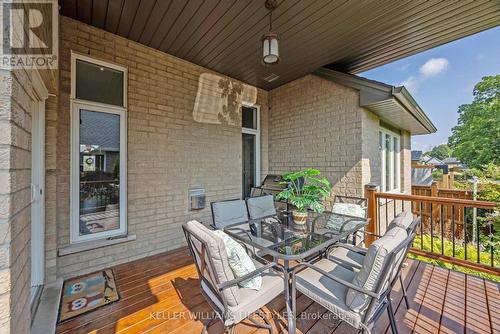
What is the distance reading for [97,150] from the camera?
288 centimetres

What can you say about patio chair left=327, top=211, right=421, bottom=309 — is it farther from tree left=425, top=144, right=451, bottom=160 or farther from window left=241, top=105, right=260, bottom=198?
tree left=425, top=144, right=451, bottom=160

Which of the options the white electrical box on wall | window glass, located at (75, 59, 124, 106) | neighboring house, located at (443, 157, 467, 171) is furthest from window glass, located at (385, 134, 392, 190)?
neighboring house, located at (443, 157, 467, 171)

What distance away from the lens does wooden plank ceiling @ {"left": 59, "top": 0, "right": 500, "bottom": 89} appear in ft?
7.88

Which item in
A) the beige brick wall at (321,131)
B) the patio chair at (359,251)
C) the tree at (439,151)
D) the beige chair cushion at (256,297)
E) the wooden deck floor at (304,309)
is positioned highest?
the tree at (439,151)

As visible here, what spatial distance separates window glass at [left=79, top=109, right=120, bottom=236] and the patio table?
1868 mm

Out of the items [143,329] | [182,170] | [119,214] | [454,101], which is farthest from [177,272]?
[454,101]

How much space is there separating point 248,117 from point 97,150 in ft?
10.2

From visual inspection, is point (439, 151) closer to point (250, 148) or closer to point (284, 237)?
point (250, 148)

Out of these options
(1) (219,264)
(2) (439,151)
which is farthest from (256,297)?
(2) (439,151)

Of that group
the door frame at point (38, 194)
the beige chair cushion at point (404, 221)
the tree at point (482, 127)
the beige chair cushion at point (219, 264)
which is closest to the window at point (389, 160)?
the beige chair cushion at point (404, 221)

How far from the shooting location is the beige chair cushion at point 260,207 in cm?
308

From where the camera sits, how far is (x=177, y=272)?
2.76 meters

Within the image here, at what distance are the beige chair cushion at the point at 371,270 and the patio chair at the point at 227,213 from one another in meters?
1.63

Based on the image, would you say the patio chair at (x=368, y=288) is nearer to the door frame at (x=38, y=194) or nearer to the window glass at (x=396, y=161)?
the door frame at (x=38, y=194)
